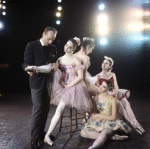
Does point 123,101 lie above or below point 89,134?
above

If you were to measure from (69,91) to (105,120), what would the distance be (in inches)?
25.3

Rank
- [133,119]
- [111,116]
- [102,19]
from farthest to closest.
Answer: [102,19] → [133,119] → [111,116]

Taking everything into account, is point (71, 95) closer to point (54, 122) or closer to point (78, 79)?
point (78, 79)

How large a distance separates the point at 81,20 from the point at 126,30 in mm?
1655

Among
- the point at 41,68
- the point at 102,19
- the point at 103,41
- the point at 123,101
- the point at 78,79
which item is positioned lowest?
the point at 123,101

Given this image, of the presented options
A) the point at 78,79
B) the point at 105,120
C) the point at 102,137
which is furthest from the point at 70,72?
the point at 102,137

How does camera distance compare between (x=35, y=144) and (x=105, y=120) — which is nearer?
(x=35, y=144)

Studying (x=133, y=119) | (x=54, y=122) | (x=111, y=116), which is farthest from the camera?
(x=133, y=119)

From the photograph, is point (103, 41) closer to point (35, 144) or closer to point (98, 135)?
point (98, 135)

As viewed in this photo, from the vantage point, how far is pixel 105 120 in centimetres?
232

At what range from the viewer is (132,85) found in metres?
8.00

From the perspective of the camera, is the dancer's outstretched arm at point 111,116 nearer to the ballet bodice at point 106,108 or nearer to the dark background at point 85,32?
the ballet bodice at point 106,108

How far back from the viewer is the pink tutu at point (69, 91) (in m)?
2.20

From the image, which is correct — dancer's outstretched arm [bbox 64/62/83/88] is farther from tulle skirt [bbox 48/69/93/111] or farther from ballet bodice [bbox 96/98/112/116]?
ballet bodice [bbox 96/98/112/116]
